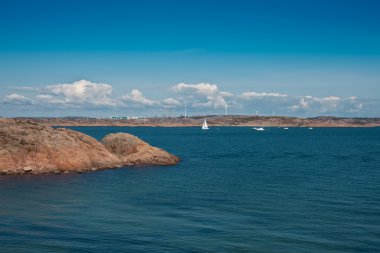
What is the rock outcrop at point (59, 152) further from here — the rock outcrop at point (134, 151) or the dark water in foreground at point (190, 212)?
the dark water in foreground at point (190, 212)

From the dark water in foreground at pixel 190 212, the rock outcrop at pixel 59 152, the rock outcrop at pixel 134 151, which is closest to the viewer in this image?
the dark water in foreground at pixel 190 212

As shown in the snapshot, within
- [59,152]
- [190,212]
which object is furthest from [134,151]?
[190,212]

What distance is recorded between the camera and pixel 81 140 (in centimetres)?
7144

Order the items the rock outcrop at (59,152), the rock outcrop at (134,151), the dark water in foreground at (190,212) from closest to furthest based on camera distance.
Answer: the dark water in foreground at (190,212) → the rock outcrop at (59,152) → the rock outcrop at (134,151)

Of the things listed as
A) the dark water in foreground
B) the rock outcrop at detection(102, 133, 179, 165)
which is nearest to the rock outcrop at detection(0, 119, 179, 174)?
the rock outcrop at detection(102, 133, 179, 165)

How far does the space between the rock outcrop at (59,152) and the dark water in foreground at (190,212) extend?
184 inches

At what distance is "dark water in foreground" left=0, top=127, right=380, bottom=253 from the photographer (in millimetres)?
27719

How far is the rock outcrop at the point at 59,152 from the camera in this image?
61.2 metres

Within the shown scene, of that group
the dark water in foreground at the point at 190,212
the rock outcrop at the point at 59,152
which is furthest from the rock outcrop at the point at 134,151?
the dark water in foreground at the point at 190,212

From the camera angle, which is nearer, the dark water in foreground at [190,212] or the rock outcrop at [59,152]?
the dark water in foreground at [190,212]

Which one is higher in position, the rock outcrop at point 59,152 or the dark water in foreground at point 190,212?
the rock outcrop at point 59,152

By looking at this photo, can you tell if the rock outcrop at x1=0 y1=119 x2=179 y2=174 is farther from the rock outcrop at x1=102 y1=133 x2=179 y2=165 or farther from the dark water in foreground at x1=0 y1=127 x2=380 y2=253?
the dark water in foreground at x1=0 y1=127 x2=380 y2=253

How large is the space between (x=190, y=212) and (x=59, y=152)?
33486 millimetres

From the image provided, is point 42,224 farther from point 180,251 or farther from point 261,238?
point 261,238
